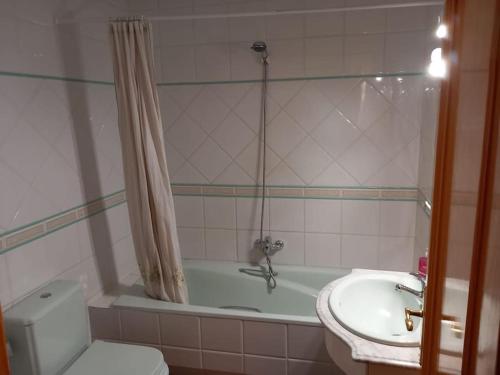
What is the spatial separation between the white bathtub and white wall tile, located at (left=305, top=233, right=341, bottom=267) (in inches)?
2.1

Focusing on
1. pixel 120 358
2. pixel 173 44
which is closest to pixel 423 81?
pixel 173 44

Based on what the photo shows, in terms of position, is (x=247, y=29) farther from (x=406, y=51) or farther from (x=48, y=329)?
(x=48, y=329)

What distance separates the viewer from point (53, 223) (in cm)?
196

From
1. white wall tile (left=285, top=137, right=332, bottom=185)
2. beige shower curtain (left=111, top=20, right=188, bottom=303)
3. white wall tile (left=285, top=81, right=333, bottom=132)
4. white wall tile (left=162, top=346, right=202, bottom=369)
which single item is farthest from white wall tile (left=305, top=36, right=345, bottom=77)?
white wall tile (left=162, top=346, right=202, bottom=369)

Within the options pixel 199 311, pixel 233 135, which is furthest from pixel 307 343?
pixel 233 135

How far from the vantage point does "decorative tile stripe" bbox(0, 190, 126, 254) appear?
5.56 feet

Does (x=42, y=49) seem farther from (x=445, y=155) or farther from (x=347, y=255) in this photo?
(x=347, y=255)

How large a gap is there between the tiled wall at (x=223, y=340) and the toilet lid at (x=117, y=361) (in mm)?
352

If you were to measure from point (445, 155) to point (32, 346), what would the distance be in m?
1.64

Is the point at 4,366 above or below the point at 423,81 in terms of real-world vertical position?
below

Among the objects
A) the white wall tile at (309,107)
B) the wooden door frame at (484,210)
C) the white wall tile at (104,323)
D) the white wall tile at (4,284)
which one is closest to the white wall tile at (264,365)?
the white wall tile at (104,323)

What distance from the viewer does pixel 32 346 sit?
1.54 meters

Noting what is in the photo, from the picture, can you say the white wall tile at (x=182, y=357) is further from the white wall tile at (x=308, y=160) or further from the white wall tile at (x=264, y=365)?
the white wall tile at (x=308, y=160)

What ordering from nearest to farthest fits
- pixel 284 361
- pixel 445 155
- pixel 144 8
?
pixel 445 155 → pixel 284 361 → pixel 144 8
